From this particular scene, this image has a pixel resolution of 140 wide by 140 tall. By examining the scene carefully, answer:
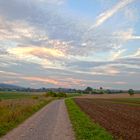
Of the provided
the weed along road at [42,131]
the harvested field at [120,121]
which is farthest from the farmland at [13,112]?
the harvested field at [120,121]

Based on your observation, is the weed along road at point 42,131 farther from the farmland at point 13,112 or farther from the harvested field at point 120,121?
the harvested field at point 120,121

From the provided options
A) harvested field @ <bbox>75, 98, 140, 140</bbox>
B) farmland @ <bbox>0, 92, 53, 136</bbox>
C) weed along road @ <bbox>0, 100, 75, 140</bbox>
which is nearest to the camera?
weed along road @ <bbox>0, 100, 75, 140</bbox>

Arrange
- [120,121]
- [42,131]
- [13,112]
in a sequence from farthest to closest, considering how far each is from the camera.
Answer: [13,112]
[120,121]
[42,131]

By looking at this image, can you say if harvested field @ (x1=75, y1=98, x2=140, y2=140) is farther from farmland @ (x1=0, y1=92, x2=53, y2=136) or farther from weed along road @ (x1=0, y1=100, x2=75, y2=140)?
farmland @ (x1=0, y1=92, x2=53, y2=136)

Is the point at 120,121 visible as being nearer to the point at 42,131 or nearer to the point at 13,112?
the point at 13,112

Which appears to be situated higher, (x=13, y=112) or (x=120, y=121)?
(x=13, y=112)

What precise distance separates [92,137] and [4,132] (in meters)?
5.55

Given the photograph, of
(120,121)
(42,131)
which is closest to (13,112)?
(120,121)

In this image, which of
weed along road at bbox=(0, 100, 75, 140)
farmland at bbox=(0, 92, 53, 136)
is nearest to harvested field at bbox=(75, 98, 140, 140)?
weed along road at bbox=(0, 100, 75, 140)

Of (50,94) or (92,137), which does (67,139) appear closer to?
(92,137)

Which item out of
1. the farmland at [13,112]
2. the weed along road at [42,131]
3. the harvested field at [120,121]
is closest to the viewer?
the weed along road at [42,131]

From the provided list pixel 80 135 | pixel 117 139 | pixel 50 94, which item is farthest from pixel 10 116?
pixel 50 94

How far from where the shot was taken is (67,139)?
17.0 m

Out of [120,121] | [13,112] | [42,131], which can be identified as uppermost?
[13,112]
